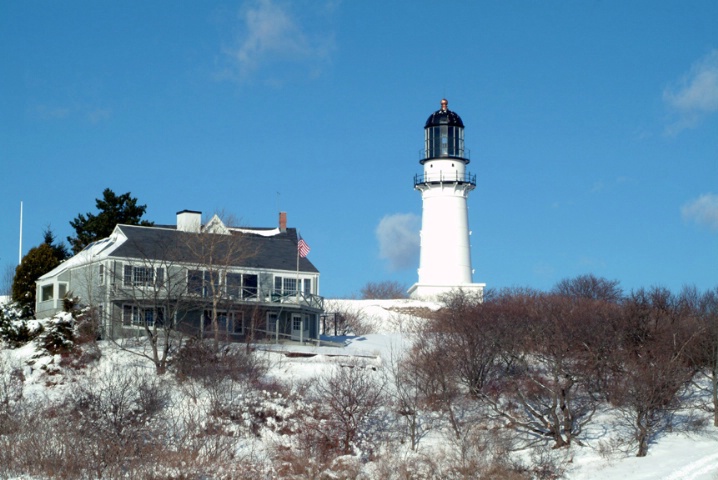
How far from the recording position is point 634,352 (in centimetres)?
4316

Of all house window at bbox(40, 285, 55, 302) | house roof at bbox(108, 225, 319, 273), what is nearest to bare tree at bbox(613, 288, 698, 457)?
house roof at bbox(108, 225, 319, 273)

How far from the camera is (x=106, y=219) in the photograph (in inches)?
2277

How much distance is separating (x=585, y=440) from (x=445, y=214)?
26.9 meters

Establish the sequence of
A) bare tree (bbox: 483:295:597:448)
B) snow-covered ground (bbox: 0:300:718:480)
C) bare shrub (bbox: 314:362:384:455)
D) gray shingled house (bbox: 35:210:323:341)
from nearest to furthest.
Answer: snow-covered ground (bbox: 0:300:718:480) → bare shrub (bbox: 314:362:384:455) → bare tree (bbox: 483:295:597:448) → gray shingled house (bbox: 35:210:323:341)

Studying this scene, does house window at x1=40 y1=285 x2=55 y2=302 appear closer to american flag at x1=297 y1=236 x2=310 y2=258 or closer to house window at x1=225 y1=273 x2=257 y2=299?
house window at x1=225 y1=273 x2=257 y2=299

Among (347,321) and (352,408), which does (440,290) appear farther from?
(352,408)

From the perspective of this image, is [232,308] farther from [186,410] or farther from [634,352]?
[634,352]

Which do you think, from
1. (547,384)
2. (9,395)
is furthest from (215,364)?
(547,384)

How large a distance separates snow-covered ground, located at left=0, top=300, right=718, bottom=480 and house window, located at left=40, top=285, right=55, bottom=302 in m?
7.61

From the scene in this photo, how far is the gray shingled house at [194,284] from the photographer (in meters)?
43.8

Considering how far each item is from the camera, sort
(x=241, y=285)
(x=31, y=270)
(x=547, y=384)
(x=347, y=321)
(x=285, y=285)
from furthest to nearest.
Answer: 1. (x=347, y=321)
2. (x=31, y=270)
3. (x=285, y=285)
4. (x=241, y=285)
5. (x=547, y=384)

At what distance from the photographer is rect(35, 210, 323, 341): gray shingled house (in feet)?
144

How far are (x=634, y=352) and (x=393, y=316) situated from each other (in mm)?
19597

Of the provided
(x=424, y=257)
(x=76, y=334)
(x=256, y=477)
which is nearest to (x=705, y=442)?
(x=256, y=477)
